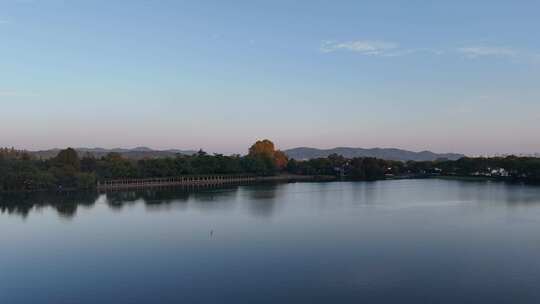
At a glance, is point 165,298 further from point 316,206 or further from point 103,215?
point 316,206

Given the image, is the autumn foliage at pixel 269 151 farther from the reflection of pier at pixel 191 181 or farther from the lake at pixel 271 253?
the lake at pixel 271 253

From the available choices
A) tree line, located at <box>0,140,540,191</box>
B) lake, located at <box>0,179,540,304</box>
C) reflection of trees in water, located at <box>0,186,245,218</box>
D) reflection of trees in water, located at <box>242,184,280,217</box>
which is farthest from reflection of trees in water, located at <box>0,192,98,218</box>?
reflection of trees in water, located at <box>242,184,280,217</box>

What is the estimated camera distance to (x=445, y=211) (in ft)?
68.4

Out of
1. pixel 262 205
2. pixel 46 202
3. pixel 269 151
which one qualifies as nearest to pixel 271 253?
pixel 262 205

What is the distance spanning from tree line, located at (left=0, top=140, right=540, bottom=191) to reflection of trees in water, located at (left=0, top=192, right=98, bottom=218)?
2958 mm

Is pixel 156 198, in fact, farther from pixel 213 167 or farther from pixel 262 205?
pixel 213 167

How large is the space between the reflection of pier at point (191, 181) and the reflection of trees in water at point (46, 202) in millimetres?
5206

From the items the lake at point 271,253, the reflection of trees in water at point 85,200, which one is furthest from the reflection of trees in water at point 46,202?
the lake at point 271,253

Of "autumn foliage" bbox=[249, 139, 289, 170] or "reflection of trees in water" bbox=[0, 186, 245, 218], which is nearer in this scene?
"reflection of trees in water" bbox=[0, 186, 245, 218]

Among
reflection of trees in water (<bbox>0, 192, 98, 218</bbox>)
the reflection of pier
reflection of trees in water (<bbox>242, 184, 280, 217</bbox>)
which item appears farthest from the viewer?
the reflection of pier

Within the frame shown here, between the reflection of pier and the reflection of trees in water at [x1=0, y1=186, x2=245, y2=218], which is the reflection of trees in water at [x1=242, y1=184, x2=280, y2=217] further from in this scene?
the reflection of pier

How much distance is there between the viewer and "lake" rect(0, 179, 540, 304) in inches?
365

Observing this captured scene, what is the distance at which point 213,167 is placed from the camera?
42656 mm

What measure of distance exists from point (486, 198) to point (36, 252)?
23.4m
